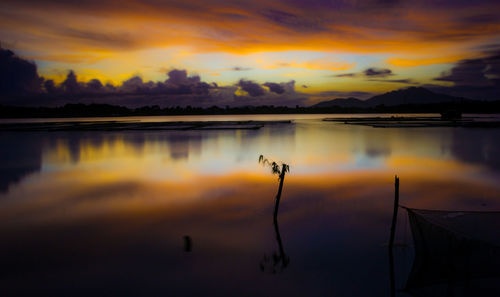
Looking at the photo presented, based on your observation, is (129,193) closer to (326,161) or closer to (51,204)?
(51,204)

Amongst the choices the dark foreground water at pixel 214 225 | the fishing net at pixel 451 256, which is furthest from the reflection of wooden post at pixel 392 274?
the fishing net at pixel 451 256

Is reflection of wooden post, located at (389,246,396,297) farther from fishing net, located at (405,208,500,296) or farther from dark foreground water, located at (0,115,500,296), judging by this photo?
fishing net, located at (405,208,500,296)

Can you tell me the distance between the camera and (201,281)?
8.05 m

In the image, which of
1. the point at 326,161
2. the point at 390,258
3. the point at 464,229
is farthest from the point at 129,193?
the point at 326,161

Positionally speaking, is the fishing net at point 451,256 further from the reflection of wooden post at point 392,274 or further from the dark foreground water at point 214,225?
the dark foreground water at point 214,225

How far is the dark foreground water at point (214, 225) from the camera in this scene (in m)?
8.02

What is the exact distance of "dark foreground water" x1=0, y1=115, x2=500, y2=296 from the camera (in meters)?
8.02

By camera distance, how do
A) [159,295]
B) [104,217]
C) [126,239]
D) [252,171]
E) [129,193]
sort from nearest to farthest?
[159,295] < [126,239] < [104,217] < [129,193] < [252,171]

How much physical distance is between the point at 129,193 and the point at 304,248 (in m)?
9.66

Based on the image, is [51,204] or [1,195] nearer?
[51,204]

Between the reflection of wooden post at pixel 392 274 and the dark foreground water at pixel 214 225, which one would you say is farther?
the dark foreground water at pixel 214 225

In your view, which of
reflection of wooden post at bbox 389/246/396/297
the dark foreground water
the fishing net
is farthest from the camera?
the dark foreground water

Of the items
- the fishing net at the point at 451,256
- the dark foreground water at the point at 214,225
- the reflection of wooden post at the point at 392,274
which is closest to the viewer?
the fishing net at the point at 451,256

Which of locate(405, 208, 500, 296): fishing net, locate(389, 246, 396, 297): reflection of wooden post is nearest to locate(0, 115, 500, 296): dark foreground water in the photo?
locate(389, 246, 396, 297): reflection of wooden post
